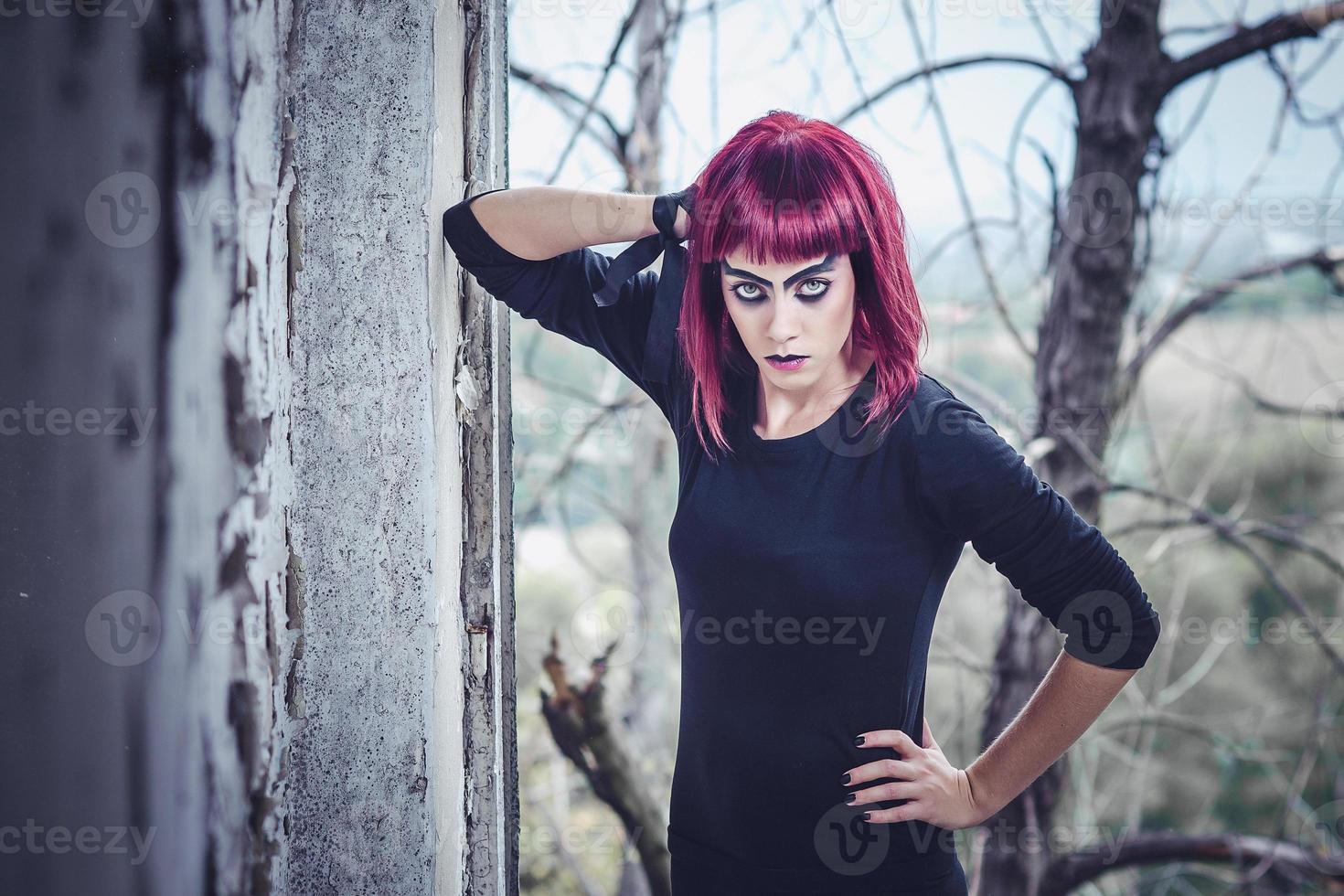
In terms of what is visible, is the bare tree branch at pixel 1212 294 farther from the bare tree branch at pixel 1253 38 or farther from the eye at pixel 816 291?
the eye at pixel 816 291

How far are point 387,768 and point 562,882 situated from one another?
3190 millimetres

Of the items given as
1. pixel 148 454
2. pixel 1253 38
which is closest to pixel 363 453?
pixel 148 454

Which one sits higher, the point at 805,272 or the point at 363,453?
the point at 805,272

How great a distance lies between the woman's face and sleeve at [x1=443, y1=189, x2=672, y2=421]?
196 mm

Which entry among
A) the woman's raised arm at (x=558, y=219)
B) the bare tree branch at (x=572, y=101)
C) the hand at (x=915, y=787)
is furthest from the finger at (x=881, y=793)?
the bare tree branch at (x=572, y=101)

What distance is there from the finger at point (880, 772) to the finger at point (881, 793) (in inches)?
0.4

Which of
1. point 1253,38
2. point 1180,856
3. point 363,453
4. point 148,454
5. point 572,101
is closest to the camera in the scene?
point 148,454

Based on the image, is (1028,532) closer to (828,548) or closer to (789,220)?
(828,548)

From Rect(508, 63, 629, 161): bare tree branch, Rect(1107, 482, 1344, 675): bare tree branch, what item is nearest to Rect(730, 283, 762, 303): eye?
Rect(508, 63, 629, 161): bare tree branch

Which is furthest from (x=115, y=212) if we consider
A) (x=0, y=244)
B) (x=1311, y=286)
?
(x=1311, y=286)

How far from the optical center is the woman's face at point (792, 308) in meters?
1.18

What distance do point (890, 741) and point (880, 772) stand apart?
0.14 feet

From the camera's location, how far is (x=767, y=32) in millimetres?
2256

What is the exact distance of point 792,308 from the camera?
1.19m
